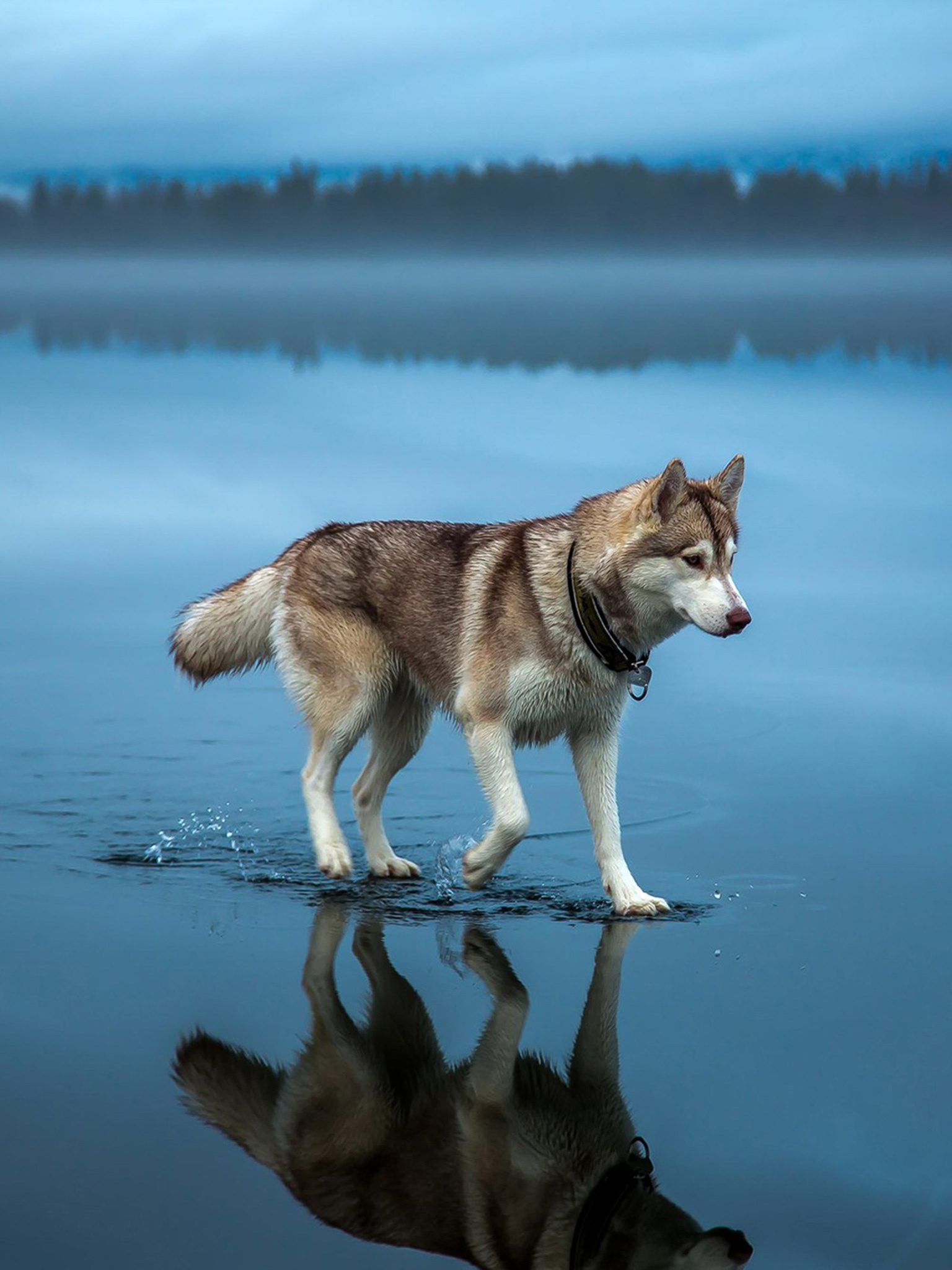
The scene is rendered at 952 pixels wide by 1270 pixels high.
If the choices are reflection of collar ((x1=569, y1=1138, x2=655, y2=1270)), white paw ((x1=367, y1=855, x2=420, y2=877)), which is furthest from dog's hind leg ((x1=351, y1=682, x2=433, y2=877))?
reflection of collar ((x1=569, y1=1138, x2=655, y2=1270))

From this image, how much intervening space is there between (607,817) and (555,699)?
52cm

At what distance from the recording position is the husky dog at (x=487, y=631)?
6.70 metres

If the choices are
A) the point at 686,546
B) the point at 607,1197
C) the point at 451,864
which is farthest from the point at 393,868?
the point at 607,1197

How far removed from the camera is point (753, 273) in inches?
6078

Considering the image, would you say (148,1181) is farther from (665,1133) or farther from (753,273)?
(753,273)

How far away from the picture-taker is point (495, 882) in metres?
7.34

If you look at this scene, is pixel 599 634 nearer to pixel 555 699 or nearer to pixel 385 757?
pixel 555 699

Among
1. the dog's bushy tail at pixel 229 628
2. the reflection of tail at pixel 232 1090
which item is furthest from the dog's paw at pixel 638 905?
the dog's bushy tail at pixel 229 628

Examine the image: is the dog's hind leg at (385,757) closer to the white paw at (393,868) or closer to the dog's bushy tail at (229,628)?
the white paw at (393,868)

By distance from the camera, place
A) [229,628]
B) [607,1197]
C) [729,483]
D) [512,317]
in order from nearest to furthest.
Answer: [607,1197] < [729,483] < [229,628] < [512,317]

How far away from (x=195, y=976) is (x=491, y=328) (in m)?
51.4

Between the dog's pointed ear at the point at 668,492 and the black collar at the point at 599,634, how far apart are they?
47 cm

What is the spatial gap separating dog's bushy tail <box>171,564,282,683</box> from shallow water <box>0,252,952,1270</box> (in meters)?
0.74

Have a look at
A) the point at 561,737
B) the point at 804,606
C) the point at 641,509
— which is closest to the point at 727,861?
the point at 561,737
